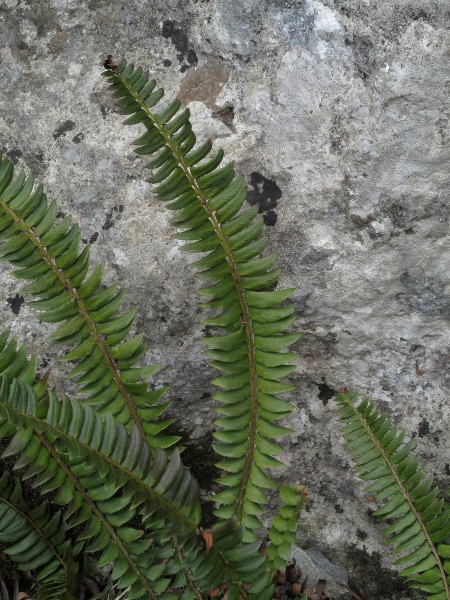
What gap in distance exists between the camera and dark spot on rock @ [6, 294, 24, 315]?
197 cm

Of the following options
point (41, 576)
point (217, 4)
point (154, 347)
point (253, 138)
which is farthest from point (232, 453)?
point (217, 4)

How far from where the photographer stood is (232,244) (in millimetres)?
1648

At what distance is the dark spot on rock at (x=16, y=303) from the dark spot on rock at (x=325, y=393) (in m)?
0.98

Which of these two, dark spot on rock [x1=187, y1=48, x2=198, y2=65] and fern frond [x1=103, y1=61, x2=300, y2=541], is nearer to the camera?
fern frond [x1=103, y1=61, x2=300, y2=541]

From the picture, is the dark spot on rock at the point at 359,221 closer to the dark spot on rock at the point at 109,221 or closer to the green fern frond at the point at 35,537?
the dark spot on rock at the point at 109,221

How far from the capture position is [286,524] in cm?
166

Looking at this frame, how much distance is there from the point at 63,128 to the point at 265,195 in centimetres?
65

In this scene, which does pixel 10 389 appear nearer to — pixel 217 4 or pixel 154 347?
pixel 154 347

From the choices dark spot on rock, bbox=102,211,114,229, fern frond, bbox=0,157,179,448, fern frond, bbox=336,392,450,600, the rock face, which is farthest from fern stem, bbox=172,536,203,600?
dark spot on rock, bbox=102,211,114,229

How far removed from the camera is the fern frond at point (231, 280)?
1589mm

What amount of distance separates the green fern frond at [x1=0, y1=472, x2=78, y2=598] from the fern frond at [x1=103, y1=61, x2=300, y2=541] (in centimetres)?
54

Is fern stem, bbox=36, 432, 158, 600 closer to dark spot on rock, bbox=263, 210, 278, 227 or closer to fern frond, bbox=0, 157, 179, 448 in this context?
fern frond, bbox=0, 157, 179, 448

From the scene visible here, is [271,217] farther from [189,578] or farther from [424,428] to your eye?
[189,578]

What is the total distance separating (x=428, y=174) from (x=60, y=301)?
1.08m
